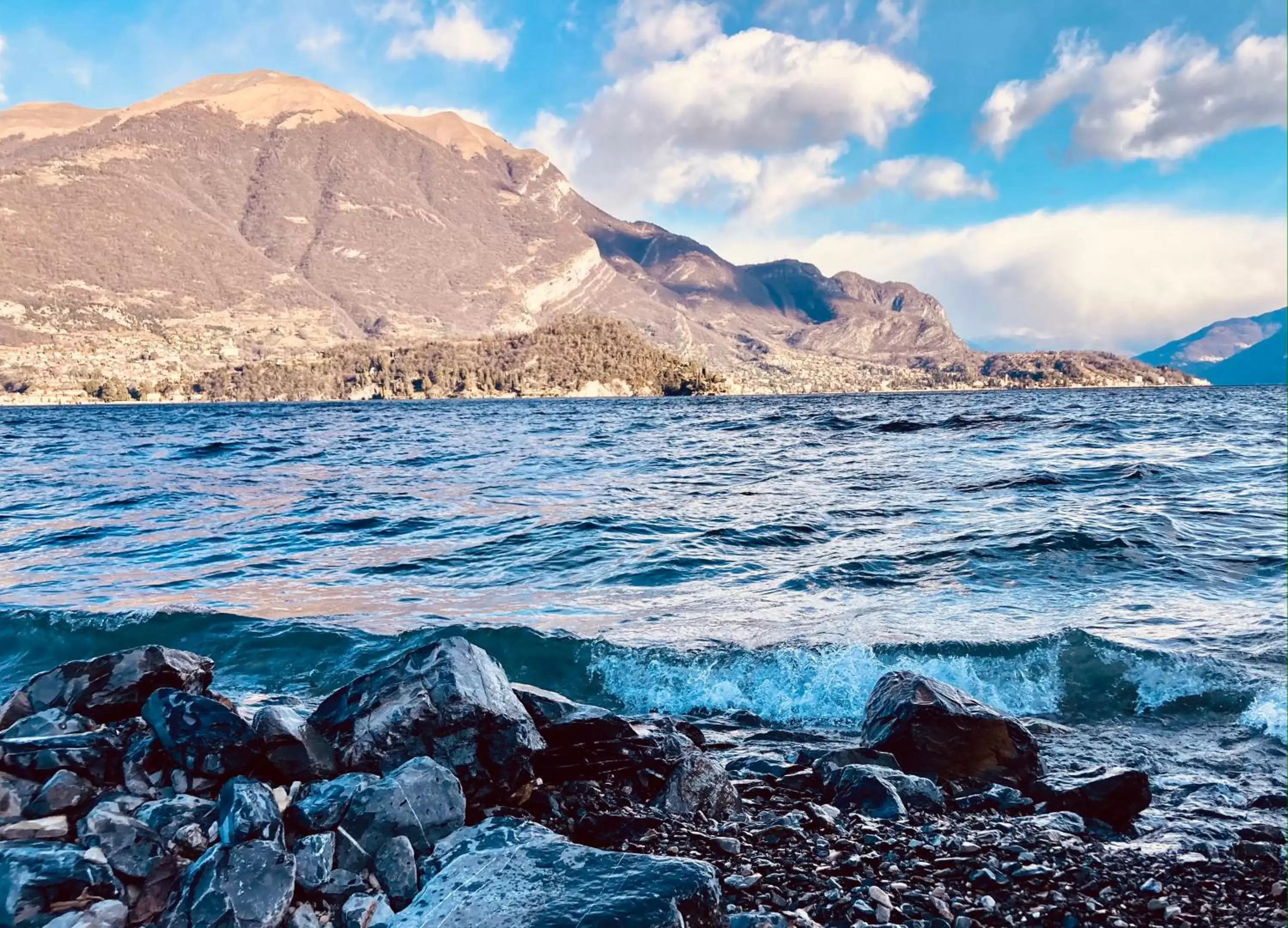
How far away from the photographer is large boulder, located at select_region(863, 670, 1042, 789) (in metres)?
7.28

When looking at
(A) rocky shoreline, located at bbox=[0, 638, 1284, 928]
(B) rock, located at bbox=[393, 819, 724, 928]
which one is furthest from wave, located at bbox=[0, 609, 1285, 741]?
(B) rock, located at bbox=[393, 819, 724, 928]

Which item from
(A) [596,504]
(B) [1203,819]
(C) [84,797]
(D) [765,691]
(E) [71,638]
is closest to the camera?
(C) [84,797]

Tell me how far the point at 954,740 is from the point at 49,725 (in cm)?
768

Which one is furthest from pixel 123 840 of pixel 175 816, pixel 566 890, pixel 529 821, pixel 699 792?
pixel 699 792

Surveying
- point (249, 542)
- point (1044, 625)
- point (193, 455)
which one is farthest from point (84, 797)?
point (193, 455)

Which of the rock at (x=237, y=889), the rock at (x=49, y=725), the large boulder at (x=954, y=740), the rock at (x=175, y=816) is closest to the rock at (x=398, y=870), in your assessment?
the rock at (x=237, y=889)

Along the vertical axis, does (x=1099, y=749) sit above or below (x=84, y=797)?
below

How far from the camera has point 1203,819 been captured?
6477 mm

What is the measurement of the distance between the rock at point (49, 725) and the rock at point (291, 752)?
1.39 m

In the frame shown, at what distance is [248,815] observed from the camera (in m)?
4.84

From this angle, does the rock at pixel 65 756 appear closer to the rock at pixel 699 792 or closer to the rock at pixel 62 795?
the rock at pixel 62 795

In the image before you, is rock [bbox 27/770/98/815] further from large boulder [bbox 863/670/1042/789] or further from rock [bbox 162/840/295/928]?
large boulder [bbox 863/670/1042/789]

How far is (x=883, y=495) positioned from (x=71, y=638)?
19870 mm

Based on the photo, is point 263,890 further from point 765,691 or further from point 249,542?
point 249,542
